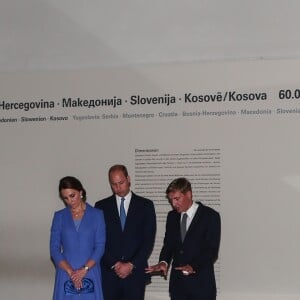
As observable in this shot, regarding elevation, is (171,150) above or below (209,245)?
above

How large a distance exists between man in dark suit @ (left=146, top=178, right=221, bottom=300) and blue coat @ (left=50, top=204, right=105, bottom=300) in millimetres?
420

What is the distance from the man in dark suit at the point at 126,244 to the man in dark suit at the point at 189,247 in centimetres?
14

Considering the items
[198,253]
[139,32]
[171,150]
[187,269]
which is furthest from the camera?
[139,32]

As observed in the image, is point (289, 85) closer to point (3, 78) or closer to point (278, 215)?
point (278, 215)

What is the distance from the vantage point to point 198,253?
475cm

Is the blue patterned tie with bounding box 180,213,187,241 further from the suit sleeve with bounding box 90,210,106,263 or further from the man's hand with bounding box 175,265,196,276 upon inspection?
the suit sleeve with bounding box 90,210,106,263

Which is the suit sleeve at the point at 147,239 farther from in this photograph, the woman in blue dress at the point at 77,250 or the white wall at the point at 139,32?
the white wall at the point at 139,32

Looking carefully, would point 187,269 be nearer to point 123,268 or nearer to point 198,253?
point 198,253

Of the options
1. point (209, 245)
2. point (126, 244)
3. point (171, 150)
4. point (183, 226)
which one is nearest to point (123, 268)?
point (126, 244)

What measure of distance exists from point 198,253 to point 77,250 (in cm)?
87

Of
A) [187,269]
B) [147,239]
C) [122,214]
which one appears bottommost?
[187,269]

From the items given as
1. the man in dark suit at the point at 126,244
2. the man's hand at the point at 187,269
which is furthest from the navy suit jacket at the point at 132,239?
the man's hand at the point at 187,269

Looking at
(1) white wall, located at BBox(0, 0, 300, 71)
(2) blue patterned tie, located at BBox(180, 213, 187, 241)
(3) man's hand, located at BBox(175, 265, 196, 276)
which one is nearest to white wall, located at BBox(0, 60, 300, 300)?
(1) white wall, located at BBox(0, 0, 300, 71)

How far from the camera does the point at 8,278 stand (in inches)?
247
